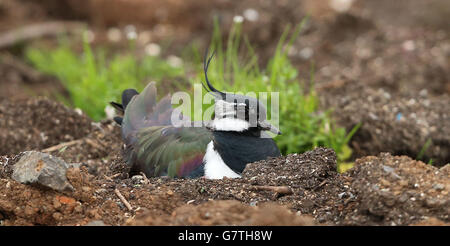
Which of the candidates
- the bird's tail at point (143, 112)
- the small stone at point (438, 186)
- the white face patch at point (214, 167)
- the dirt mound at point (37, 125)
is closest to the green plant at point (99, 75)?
the dirt mound at point (37, 125)

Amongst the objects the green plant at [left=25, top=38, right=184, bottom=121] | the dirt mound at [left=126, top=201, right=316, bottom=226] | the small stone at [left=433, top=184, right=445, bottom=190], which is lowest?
the dirt mound at [left=126, top=201, right=316, bottom=226]

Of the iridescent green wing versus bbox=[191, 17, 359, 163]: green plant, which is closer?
the iridescent green wing

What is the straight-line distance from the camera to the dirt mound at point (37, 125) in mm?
4684

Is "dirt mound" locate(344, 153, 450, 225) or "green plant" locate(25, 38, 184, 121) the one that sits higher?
"green plant" locate(25, 38, 184, 121)

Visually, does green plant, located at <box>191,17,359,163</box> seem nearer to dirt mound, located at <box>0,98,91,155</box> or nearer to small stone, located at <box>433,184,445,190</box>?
dirt mound, located at <box>0,98,91,155</box>

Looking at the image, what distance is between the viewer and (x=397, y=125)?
184 inches

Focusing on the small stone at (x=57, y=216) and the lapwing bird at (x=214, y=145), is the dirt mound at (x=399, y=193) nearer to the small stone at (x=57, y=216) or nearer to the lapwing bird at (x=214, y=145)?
the lapwing bird at (x=214, y=145)

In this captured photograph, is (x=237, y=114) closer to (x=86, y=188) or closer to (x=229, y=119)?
(x=229, y=119)

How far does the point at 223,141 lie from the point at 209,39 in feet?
13.7

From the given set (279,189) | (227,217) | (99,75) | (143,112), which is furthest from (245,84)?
(227,217)

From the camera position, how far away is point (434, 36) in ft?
23.1

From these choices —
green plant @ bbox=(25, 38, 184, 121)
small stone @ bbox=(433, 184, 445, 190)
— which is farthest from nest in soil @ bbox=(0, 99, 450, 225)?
green plant @ bbox=(25, 38, 184, 121)

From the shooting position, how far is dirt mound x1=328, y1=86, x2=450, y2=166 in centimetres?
459

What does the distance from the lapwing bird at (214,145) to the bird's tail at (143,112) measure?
0.20 metres
